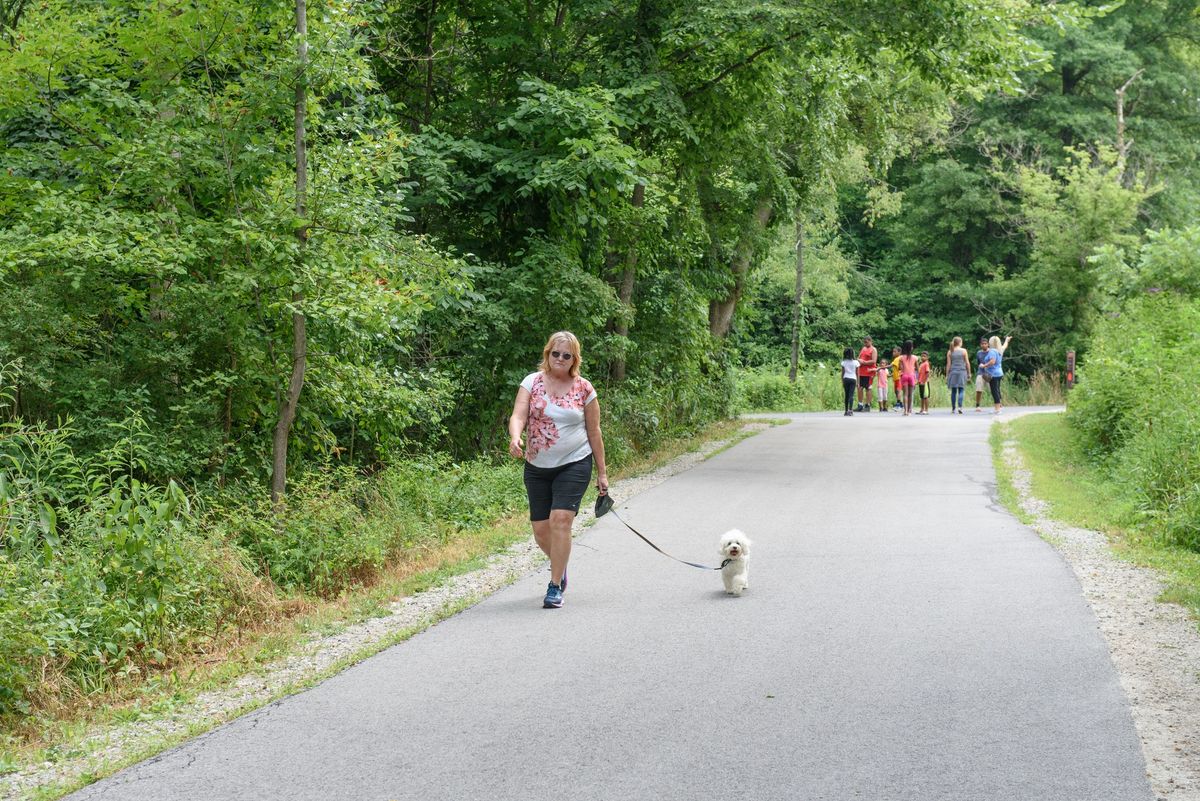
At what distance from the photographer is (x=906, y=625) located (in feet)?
26.2

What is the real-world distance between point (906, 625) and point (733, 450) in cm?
1267

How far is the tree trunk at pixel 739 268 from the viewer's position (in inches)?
942

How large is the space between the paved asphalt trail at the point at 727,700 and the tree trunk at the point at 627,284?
9283 millimetres

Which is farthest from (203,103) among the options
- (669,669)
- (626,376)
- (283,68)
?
(626,376)

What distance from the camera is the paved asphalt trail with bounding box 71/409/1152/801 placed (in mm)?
5051

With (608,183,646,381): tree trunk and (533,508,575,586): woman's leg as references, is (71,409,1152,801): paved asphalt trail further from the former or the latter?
(608,183,646,381): tree trunk

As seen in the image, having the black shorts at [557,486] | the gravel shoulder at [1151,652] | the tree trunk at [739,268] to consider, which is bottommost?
the gravel shoulder at [1151,652]

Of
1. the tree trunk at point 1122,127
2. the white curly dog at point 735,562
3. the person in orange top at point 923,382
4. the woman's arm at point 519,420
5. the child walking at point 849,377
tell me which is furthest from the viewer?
the tree trunk at point 1122,127

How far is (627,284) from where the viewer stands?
20.2 m

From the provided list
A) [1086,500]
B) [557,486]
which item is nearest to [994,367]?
[1086,500]

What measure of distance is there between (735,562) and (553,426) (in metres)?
1.68

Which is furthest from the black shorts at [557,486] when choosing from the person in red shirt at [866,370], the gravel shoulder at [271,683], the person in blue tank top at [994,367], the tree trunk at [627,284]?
the person in red shirt at [866,370]

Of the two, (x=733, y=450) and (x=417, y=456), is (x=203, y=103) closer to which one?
(x=417, y=456)

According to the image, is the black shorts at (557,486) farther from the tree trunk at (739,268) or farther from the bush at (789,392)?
the bush at (789,392)
